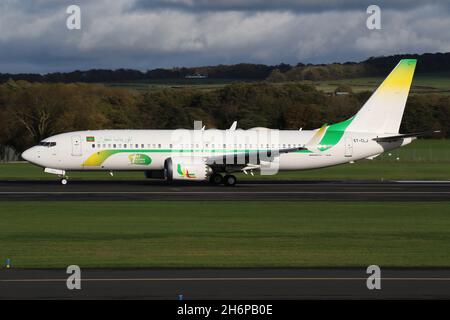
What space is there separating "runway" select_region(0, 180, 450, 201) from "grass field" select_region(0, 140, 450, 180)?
8.75 meters

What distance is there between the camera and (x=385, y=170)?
7675 centimetres

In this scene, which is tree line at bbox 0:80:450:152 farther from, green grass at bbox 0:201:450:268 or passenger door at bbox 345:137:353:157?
green grass at bbox 0:201:450:268

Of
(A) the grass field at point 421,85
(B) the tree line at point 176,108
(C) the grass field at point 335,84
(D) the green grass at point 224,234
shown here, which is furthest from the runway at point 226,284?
(A) the grass field at point 421,85

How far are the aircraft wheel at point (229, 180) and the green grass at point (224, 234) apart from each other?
12919 mm

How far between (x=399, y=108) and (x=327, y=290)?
40.3m

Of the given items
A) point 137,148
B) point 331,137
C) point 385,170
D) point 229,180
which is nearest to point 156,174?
point 137,148

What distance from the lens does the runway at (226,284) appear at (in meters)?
16.9

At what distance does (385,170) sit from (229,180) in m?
28.1

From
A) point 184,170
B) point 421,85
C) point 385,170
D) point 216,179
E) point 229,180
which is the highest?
point 421,85

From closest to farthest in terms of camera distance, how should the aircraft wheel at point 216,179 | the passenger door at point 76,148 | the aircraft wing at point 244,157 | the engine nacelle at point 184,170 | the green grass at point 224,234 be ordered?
the green grass at point 224,234, the engine nacelle at point 184,170, the passenger door at point 76,148, the aircraft wing at point 244,157, the aircraft wheel at point 216,179

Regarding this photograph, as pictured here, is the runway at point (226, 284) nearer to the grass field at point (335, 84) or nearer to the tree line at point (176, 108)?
the tree line at point (176, 108)

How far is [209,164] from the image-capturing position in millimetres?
52844

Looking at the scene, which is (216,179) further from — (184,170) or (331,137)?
(331,137)
